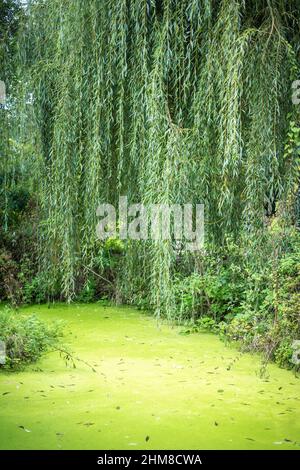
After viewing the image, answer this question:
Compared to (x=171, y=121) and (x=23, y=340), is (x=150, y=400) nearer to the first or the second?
(x=23, y=340)

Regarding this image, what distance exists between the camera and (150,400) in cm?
312

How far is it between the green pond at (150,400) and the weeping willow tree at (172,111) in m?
0.53

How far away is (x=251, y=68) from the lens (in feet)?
11.0

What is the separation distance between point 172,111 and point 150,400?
5.47ft

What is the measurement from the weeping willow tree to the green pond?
53cm

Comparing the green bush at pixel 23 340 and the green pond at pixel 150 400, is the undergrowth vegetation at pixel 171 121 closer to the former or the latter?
the green pond at pixel 150 400

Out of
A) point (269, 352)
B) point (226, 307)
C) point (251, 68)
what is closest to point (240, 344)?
point (269, 352)

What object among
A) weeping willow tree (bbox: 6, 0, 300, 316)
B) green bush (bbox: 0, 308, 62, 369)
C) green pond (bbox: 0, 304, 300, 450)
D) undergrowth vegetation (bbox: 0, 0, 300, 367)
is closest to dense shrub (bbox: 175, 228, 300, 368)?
undergrowth vegetation (bbox: 0, 0, 300, 367)

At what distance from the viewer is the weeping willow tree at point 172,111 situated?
11.0ft

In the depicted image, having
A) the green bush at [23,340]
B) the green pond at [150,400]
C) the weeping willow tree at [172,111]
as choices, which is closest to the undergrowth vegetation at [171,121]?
the weeping willow tree at [172,111]

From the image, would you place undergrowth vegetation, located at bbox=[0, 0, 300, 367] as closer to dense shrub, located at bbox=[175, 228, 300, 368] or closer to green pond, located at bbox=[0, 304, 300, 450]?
dense shrub, located at bbox=[175, 228, 300, 368]

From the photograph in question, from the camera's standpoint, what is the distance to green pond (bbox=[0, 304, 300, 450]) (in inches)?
102

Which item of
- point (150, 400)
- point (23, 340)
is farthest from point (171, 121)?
point (23, 340)

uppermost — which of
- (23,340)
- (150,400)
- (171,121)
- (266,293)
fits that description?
(171,121)
